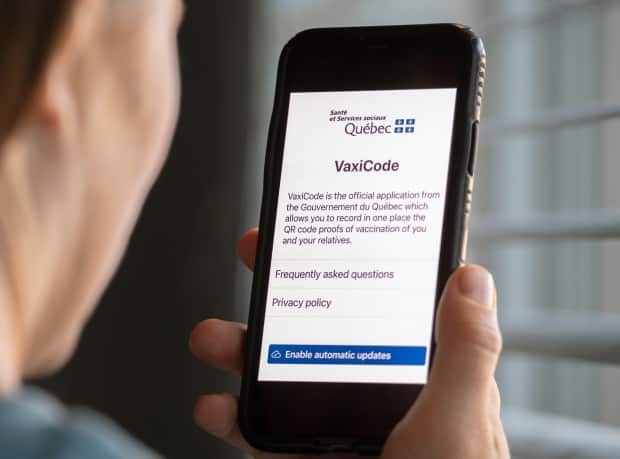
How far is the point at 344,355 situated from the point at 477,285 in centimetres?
14

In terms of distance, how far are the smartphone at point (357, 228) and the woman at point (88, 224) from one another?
0.05m

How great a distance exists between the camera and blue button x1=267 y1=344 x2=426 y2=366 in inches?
26.7

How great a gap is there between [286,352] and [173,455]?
778mm

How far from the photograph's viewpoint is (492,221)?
973mm

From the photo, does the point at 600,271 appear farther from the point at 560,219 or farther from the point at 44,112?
the point at 44,112

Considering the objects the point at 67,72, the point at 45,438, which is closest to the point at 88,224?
the point at 67,72

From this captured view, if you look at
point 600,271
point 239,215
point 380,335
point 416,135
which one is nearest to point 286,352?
point 380,335

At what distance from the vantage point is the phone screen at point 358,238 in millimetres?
A: 688

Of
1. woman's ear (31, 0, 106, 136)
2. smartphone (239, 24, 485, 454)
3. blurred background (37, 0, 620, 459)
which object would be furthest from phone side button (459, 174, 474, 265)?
woman's ear (31, 0, 106, 136)

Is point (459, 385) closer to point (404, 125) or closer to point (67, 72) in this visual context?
point (404, 125)

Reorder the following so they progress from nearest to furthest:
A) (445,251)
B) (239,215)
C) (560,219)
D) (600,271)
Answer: (445,251) → (560,219) → (600,271) → (239,215)

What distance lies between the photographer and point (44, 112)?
2.80ft

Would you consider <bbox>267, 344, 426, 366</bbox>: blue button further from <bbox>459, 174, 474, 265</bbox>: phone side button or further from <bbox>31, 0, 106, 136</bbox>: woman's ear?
<bbox>31, 0, 106, 136</bbox>: woman's ear

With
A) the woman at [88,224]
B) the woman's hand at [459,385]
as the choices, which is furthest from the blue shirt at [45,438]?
the woman's hand at [459,385]
